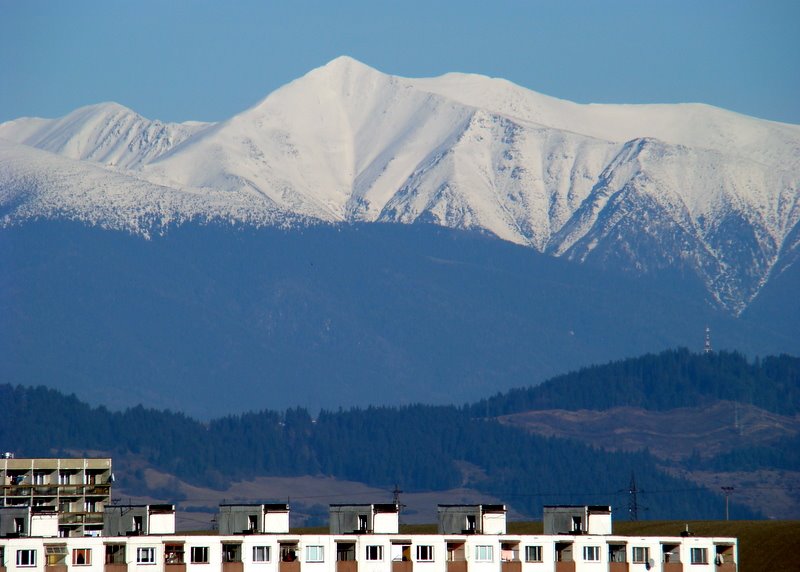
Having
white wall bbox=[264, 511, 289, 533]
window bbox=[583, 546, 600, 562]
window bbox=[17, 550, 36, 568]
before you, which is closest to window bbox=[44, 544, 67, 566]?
window bbox=[17, 550, 36, 568]

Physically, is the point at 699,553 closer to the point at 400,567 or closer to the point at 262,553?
the point at 400,567

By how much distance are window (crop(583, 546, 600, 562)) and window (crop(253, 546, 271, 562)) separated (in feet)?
69.5

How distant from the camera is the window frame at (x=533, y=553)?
139 metres

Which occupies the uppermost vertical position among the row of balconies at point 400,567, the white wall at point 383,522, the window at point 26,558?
the white wall at point 383,522

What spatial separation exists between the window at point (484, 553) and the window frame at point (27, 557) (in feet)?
93.4

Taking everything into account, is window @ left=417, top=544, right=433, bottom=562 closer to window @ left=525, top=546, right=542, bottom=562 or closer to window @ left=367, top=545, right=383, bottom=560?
window @ left=367, top=545, right=383, bottom=560

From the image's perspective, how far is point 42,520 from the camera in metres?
140

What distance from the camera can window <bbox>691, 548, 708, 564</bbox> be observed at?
145m

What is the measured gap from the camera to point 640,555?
14238 centimetres

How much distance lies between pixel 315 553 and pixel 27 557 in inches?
715

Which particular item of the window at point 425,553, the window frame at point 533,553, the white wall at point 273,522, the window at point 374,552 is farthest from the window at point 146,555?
the window frame at point 533,553

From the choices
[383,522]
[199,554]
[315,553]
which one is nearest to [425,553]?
[383,522]

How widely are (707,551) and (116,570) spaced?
40496mm

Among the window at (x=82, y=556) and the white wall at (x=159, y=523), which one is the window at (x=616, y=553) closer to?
the white wall at (x=159, y=523)
